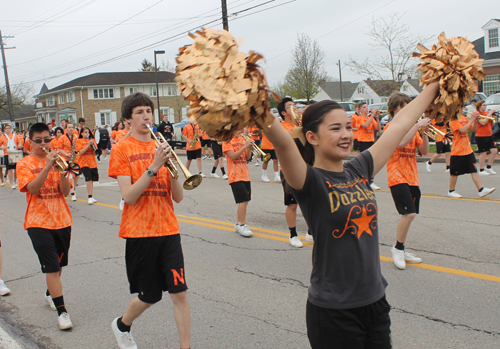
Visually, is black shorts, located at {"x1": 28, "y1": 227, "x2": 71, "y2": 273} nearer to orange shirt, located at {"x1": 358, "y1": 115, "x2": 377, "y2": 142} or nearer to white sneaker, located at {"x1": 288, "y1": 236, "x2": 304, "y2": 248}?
white sneaker, located at {"x1": 288, "y1": 236, "x2": 304, "y2": 248}

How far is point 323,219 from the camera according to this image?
2.23 m

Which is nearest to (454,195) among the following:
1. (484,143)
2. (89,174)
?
(484,143)

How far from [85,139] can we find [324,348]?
1036cm

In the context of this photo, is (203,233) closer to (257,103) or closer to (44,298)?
(44,298)

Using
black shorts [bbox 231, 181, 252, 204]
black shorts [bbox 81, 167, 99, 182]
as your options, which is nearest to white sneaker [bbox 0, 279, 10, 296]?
black shorts [bbox 231, 181, 252, 204]

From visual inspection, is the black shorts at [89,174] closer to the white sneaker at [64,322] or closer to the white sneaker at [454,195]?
the white sneaker at [64,322]

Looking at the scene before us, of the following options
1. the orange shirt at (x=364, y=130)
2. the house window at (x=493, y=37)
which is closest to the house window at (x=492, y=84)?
the house window at (x=493, y=37)

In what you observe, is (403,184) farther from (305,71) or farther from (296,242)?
(305,71)

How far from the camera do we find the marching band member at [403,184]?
5176 millimetres

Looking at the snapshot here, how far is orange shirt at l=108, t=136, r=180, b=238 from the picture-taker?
3361 millimetres

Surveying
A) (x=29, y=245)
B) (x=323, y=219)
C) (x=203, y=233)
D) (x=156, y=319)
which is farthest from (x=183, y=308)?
(x=29, y=245)

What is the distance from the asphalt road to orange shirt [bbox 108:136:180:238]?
108 cm

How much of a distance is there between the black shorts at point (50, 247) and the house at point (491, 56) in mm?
36547

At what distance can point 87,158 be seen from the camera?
11203 millimetres
